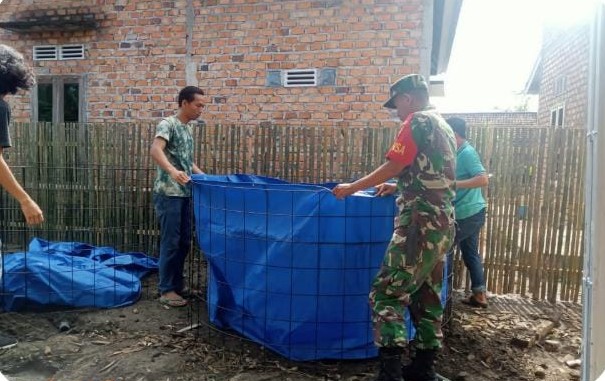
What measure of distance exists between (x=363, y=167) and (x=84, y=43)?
4448mm

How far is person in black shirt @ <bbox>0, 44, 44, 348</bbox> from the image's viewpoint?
287 cm

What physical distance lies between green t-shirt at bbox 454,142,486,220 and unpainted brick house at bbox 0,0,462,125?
1.64 meters

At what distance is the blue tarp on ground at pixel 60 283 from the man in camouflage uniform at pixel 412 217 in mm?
2574

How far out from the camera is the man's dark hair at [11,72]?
3.00 meters


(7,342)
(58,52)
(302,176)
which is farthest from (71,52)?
(7,342)

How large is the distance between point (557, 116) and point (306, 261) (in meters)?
10.5

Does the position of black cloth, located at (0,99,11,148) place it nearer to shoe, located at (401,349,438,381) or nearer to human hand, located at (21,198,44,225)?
Result: human hand, located at (21,198,44,225)

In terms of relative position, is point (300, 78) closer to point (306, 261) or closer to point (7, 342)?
point (306, 261)

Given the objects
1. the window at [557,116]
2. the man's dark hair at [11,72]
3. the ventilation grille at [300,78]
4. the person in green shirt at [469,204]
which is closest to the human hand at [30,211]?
the man's dark hair at [11,72]

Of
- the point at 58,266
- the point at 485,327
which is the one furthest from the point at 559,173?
the point at 58,266

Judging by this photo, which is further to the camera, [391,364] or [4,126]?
[4,126]

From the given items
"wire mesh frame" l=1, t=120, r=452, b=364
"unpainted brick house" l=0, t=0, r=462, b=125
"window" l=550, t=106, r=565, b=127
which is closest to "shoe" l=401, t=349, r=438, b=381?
"unpainted brick house" l=0, t=0, r=462, b=125

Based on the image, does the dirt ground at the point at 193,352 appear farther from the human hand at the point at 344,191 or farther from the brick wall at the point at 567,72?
the brick wall at the point at 567,72

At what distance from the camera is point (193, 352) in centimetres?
344
